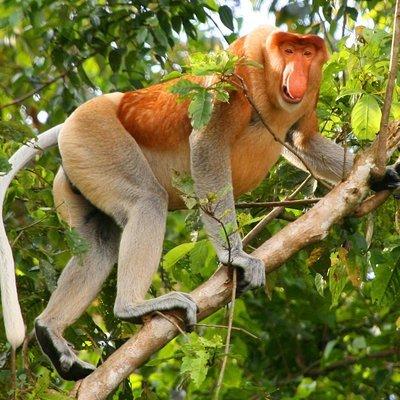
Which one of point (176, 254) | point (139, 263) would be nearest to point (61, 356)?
point (139, 263)

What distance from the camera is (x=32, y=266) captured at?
434 centimetres

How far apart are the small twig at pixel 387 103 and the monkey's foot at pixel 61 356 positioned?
54.9 inches

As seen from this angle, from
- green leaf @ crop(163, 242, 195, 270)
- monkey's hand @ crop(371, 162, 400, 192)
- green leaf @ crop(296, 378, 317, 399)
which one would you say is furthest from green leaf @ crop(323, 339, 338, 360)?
monkey's hand @ crop(371, 162, 400, 192)

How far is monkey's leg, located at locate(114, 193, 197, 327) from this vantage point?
3.85 meters

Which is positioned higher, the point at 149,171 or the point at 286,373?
the point at 149,171

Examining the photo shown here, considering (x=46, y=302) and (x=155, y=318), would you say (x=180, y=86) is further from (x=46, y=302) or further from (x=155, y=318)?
(x=46, y=302)

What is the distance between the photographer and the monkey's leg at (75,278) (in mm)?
3943

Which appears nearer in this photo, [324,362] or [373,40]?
[373,40]

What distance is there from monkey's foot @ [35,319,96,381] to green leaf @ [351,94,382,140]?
1.42 meters

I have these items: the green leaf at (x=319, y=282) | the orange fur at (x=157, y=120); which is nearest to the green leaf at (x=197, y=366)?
the green leaf at (x=319, y=282)

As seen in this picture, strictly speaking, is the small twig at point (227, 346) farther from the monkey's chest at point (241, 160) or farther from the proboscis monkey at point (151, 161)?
the monkey's chest at point (241, 160)

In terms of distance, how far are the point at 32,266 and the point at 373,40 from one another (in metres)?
1.79

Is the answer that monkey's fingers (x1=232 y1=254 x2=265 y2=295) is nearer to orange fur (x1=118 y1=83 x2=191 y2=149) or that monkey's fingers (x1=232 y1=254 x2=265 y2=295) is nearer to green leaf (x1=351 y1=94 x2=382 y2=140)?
green leaf (x1=351 y1=94 x2=382 y2=140)

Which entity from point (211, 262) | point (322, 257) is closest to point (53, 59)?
point (211, 262)
